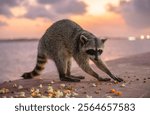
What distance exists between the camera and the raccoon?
839cm

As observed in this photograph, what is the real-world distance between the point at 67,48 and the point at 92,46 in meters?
0.81

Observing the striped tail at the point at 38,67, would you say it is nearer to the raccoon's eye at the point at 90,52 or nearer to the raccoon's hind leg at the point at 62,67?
the raccoon's hind leg at the point at 62,67

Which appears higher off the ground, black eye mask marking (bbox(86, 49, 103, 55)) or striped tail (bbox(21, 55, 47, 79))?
black eye mask marking (bbox(86, 49, 103, 55))

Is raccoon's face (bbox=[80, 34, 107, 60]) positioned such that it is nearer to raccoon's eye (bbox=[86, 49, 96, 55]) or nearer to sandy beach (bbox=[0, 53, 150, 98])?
raccoon's eye (bbox=[86, 49, 96, 55])

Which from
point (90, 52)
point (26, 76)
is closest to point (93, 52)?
point (90, 52)

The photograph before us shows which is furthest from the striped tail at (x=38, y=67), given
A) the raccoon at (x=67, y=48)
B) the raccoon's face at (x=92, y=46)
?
the raccoon's face at (x=92, y=46)

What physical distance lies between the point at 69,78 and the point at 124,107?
2208mm

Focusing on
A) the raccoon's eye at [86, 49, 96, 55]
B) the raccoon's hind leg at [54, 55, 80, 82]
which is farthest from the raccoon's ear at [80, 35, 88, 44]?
the raccoon's hind leg at [54, 55, 80, 82]

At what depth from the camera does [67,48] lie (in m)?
8.85

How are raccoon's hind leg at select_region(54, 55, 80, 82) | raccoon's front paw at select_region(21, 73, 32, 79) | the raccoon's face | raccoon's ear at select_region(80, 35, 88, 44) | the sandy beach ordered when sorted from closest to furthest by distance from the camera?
the sandy beach
the raccoon's face
raccoon's ear at select_region(80, 35, 88, 44)
raccoon's hind leg at select_region(54, 55, 80, 82)
raccoon's front paw at select_region(21, 73, 32, 79)

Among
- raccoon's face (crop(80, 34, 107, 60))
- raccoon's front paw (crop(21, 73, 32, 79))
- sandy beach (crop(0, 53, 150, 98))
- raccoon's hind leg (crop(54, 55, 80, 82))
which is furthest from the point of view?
raccoon's front paw (crop(21, 73, 32, 79))

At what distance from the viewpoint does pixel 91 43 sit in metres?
8.27

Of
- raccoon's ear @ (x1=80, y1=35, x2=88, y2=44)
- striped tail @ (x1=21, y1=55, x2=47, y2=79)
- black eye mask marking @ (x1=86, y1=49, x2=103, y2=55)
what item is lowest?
striped tail @ (x1=21, y1=55, x2=47, y2=79)

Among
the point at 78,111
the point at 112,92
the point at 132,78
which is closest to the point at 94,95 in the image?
the point at 112,92
